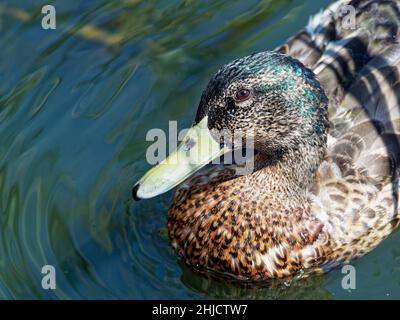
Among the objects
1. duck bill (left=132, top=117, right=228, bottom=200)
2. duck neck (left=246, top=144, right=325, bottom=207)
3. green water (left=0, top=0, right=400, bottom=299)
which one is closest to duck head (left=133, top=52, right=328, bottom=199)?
duck bill (left=132, top=117, right=228, bottom=200)

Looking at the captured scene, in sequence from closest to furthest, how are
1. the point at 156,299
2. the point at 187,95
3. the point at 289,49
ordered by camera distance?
the point at 156,299 → the point at 289,49 → the point at 187,95

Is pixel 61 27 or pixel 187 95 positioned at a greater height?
pixel 61 27

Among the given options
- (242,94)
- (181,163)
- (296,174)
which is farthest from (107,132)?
(242,94)

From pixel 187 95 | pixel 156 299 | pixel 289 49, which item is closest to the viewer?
pixel 156 299

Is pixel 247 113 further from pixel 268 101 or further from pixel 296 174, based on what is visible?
pixel 296 174

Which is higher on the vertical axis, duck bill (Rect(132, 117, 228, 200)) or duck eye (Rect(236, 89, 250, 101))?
duck eye (Rect(236, 89, 250, 101))

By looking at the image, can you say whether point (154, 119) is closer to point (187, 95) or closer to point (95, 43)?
point (187, 95)

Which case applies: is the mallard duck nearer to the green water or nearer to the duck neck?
the duck neck

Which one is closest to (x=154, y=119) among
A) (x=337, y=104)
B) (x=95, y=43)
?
(x=95, y=43)

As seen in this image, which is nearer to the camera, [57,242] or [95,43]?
[57,242]

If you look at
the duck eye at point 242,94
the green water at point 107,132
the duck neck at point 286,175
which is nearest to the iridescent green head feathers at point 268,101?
the duck eye at point 242,94
